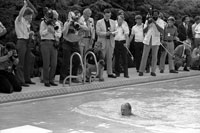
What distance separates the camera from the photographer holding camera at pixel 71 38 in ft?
33.1

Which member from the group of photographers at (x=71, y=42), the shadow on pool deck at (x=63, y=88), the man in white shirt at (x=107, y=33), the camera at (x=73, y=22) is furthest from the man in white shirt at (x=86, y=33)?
the shadow on pool deck at (x=63, y=88)

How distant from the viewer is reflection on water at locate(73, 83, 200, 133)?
6109 millimetres

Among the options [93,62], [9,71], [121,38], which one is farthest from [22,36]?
[121,38]

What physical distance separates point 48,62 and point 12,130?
13.7ft

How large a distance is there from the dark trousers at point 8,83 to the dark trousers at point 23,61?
0.75 meters

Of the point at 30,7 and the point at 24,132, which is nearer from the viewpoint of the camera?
the point at 24,132

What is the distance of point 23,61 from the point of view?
969 centimetres

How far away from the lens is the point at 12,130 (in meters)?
5.66

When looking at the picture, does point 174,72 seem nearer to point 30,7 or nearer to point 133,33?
point 133,33

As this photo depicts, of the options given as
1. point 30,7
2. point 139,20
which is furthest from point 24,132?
point 139,20

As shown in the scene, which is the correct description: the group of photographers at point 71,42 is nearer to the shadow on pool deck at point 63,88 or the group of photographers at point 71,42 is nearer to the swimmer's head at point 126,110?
the shadow on pool deck at point 63,88

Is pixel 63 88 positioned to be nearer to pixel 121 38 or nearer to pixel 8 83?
pixel 8 83

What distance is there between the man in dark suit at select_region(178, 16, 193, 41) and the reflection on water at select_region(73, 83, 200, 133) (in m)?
5.41

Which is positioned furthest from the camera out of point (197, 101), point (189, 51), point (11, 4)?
point (189, 51)
